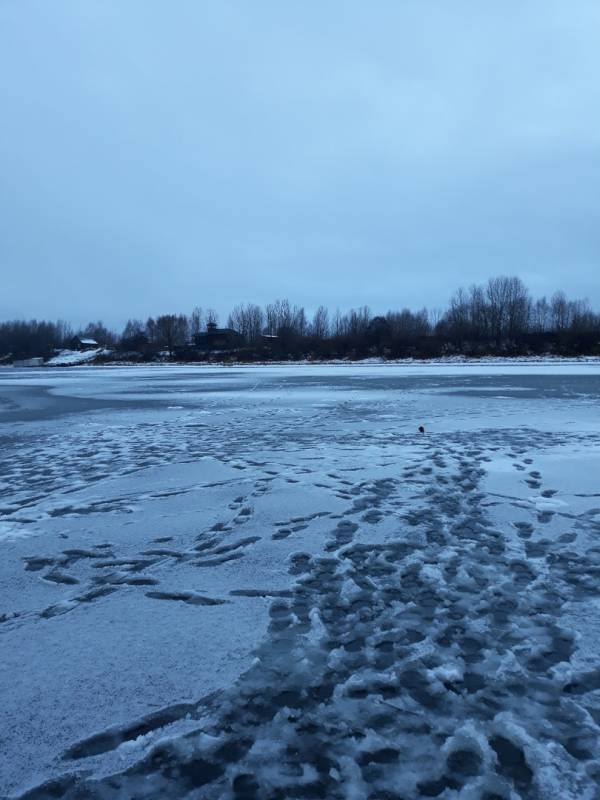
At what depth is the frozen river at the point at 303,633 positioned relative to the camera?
2.13 m

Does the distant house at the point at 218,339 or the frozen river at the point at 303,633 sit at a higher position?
the distant house at the point at 218,339

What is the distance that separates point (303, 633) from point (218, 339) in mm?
85274

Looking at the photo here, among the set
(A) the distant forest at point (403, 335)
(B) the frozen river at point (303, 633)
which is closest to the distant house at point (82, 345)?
(A) the distant forest at point (403, 335)

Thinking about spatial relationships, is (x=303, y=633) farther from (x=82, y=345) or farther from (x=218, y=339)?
(x=82, y=345)

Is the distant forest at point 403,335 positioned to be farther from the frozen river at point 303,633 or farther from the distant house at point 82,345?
the frozen river at point 303,633

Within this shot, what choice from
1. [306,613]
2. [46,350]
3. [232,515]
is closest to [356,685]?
Result: [306,613]

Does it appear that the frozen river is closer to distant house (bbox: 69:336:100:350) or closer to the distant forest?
the distant forest

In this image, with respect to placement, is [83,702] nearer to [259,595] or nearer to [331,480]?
[259,595]

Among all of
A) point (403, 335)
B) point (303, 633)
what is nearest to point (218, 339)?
point (403, 335)

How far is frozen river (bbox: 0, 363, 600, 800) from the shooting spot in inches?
83.7

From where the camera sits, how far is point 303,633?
10.1ft

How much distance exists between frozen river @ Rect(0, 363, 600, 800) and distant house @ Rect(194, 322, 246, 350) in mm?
78535

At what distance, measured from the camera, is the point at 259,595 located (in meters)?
3.56

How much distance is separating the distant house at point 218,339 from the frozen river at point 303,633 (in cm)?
7853
